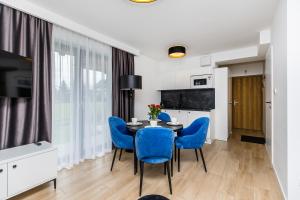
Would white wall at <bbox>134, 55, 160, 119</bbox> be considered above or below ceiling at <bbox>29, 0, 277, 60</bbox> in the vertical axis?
below

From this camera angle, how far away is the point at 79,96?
3002 mm

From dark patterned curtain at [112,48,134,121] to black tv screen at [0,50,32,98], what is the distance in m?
1.67

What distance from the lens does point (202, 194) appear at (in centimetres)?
197

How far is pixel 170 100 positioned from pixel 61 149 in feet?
11.7

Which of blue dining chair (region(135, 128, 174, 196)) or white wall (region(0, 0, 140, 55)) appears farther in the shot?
white wall (region(0, 0, 140, 55))

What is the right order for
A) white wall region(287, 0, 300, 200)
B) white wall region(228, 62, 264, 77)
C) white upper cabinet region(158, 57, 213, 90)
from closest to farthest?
white wall region(287, 0, 300, 200)
white upper cabinet region(158, 57, 213, 90)
white wall region(228, 62, 264, 77)

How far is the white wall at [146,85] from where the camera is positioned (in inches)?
181

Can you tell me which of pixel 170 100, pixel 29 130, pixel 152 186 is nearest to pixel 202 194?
pixel 152 186

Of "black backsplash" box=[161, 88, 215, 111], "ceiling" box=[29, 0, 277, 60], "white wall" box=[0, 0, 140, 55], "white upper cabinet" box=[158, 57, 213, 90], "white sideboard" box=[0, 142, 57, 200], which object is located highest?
"ceiling" box=[29, 0, 277, 60]

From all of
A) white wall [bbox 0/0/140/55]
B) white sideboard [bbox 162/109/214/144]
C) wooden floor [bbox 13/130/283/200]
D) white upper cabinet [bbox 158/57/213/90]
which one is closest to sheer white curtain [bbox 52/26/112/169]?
white wall [bbox 0/0/140/55]

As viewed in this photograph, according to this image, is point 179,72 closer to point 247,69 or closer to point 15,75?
point 247,69

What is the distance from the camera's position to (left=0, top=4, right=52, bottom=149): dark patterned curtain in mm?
2098

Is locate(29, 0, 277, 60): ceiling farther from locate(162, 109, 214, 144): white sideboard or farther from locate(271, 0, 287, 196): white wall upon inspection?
locate(162, 109, 214, 144): white sideboard

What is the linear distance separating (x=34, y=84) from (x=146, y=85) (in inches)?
121
